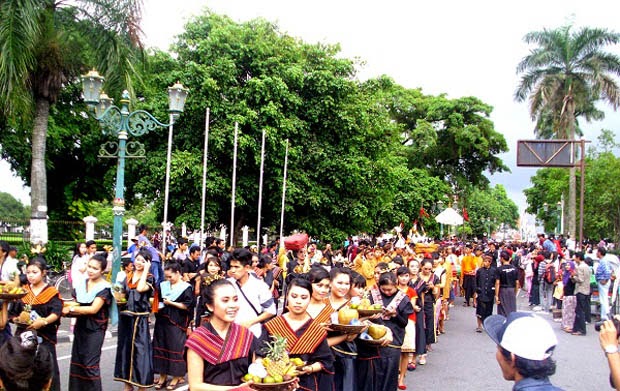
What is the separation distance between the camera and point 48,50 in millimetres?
17641

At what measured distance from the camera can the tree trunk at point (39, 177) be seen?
1844cm

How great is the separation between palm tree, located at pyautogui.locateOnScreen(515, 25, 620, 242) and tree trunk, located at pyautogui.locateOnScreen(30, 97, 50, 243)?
954 inches

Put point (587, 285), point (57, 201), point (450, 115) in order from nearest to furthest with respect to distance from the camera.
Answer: point (587, 285)
point (57, 201)
point (450, 115)

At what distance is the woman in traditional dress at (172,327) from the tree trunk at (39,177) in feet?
38.9

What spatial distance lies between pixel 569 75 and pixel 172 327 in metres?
29.4

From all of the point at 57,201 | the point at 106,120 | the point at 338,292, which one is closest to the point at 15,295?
the point at 338,292

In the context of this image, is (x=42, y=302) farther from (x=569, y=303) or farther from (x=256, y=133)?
(x=256, y=133)

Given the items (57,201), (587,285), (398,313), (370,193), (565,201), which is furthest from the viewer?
(565,201)

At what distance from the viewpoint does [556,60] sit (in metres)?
32.1

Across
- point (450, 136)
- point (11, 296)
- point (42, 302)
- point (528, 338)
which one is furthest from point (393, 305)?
point (450, 136)

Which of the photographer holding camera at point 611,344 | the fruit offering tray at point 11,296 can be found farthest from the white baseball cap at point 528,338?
the fruit offering tray at point 11,296

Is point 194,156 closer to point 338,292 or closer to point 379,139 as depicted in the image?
point 379,139

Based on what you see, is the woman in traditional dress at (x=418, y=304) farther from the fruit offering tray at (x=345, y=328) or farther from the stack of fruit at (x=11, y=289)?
the stack of fruit at (x=11, y=289)

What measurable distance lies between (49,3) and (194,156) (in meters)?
7.27
